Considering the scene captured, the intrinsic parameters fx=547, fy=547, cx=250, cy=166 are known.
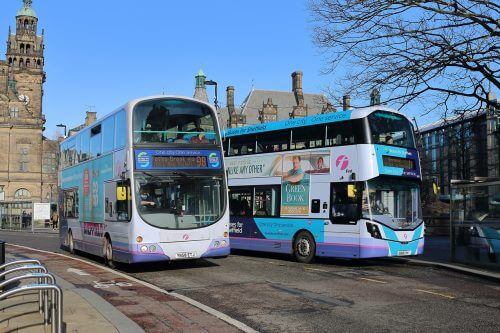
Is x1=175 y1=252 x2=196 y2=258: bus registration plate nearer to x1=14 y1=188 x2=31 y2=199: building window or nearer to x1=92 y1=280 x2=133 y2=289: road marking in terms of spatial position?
x1=92 y1=280 x2=133 y2=289: road marking

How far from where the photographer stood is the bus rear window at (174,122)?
45.6 ft

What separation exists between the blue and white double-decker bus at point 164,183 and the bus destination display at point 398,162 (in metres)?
4.48

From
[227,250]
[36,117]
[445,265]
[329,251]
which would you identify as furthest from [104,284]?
[36,117]

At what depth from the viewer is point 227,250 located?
14.2 meters

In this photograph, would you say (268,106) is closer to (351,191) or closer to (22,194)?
(22,194)

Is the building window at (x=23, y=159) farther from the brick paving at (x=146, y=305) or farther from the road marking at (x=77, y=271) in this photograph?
the brick paving at (x=146, y=305)

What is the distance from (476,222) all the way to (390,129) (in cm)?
343

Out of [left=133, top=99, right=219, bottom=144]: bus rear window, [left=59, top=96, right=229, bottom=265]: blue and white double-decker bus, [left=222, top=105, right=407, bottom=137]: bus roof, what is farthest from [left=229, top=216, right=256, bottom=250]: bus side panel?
[left=133, top=99, right=219, bottom=144]: bus rear window

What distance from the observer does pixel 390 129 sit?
51.1 ft

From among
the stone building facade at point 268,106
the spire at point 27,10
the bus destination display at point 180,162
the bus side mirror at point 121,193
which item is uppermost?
the spire at point 27,10

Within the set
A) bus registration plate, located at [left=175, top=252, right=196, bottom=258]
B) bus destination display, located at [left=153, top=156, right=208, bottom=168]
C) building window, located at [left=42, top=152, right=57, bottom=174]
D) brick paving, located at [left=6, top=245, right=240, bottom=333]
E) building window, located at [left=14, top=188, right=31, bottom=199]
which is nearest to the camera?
brick paving, located at [left=6, top=245, right=240, bottom=333]

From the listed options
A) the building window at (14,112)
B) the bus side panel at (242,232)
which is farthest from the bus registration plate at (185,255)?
the building window at (14,112)

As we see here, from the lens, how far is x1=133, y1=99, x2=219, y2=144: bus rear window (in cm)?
1391

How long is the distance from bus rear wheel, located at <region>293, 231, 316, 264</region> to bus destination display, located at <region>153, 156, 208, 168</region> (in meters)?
4.19
